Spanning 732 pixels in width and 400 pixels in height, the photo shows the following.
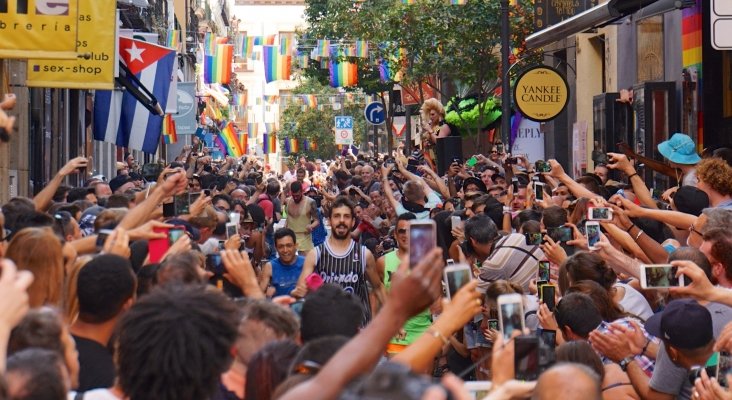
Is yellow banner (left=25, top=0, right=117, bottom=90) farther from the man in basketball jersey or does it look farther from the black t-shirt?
the black t-shirt

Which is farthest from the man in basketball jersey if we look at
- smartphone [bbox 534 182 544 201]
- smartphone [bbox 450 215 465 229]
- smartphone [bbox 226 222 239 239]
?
smartphone [bbox 226 222 239 239]

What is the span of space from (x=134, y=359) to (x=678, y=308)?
2714 millimetres

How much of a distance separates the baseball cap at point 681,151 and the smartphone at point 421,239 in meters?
8.02

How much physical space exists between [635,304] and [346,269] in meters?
4.11

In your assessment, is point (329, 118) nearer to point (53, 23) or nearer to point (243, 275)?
point (53, 23)

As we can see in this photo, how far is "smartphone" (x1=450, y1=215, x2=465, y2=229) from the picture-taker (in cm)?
1315

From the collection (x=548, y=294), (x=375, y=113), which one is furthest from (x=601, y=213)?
(x=375, y=113)

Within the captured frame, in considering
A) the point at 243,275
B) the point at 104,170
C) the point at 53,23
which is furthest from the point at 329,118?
the point at 243,275

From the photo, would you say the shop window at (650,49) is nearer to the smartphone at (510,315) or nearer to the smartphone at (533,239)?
the smartphone at (533,239)

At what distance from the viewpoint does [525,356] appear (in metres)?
4.71

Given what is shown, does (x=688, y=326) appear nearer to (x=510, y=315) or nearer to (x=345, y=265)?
(x=510, y=315)

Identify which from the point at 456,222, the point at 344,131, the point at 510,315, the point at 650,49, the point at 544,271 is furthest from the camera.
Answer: the point at 344,131

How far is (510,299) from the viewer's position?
17.2ft

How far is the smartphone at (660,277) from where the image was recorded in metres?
6.54
